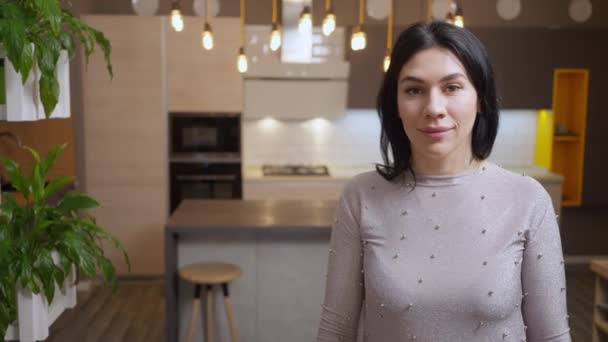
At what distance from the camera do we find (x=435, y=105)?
1056mm

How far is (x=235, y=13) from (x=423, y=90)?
15.0ft

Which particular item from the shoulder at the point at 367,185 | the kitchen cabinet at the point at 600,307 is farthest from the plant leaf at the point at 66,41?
the kitchen cabinet at the point at 600,307

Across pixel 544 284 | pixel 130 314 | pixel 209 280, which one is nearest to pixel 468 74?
pixel 544 284

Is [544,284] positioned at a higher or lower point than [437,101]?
lower

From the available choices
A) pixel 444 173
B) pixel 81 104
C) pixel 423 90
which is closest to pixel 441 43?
pixel 423 90

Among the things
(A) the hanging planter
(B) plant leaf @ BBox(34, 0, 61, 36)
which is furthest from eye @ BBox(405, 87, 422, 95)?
(A) the hanging planter

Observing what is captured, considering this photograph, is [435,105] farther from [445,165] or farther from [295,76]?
[295,76]

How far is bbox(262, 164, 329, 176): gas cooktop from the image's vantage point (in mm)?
5246

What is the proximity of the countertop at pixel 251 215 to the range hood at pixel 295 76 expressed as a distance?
143cm

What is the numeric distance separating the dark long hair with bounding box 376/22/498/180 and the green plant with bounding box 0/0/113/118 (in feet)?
3.75

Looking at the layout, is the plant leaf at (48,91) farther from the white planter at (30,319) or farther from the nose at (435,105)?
the nose at (435,105)

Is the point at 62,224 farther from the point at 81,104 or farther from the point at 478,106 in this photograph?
the point at 81,104

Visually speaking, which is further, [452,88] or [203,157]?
[203,157]

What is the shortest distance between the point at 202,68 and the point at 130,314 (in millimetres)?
2090
